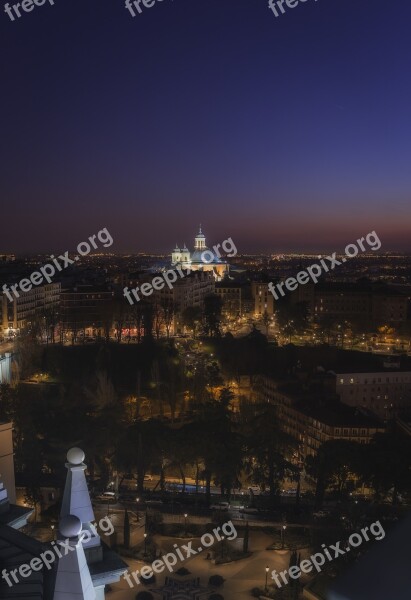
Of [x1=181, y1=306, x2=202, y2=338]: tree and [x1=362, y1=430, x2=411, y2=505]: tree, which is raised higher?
[x1=181, y1=306, x2=202, y2=338]: tree

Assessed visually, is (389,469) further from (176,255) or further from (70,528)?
(176,255)

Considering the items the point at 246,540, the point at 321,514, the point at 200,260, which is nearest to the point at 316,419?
the point at 321,514

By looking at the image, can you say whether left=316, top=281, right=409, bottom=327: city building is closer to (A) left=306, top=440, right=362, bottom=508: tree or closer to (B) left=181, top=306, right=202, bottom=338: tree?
(B) left=181, top=306, right=202, bottom=338: tree

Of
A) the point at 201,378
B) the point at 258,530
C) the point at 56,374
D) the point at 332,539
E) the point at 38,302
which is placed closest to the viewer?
the point at 332,539

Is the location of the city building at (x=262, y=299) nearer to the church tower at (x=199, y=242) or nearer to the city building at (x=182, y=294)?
the city building at (x=182, y=294)

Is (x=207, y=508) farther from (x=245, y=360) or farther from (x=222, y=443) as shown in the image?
(x=245, y=360)

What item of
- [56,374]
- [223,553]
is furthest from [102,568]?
[56,374]

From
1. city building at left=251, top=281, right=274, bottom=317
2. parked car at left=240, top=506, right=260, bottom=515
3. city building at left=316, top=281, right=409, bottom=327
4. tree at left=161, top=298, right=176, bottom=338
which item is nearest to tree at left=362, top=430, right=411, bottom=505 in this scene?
parked car at left=240, top=506, right=260, bottom=515

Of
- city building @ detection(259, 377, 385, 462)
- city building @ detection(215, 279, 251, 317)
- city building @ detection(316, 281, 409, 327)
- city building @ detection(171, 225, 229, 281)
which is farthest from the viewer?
city building @ detection(171, 225, 229, 281)

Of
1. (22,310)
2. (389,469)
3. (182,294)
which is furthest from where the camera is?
(182,294)

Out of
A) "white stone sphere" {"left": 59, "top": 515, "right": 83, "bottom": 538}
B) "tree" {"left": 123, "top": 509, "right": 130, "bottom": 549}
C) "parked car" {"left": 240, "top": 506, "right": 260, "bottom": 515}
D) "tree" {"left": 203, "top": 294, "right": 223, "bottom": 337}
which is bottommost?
"parked car" {"left": 240, "top": 506, "right": 260, "bottom": 515}

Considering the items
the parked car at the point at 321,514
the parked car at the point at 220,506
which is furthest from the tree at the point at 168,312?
the parked car at the point at 321,514
